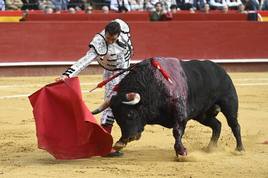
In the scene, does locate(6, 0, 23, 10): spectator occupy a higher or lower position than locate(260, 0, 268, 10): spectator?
higher

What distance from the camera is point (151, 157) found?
5.93m

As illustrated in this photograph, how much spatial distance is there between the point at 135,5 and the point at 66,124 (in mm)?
10144

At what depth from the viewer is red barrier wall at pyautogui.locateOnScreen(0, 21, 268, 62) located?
12922 millimetres

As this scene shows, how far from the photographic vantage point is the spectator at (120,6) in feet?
50.5

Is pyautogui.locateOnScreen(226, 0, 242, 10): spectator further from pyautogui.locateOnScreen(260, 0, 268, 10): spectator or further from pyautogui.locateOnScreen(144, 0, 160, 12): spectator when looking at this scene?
pyautogui.locateOnScreen(144, 0, 160, 12): spectator

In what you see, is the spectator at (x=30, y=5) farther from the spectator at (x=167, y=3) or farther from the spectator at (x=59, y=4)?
the spectator at (x=167, y=3)

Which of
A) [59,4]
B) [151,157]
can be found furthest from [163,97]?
[59,4]

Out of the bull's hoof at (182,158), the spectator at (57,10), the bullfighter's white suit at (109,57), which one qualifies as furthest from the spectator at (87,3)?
the bull's hoof at (182,158)

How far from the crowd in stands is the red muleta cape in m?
8.47

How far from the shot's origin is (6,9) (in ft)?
46.6

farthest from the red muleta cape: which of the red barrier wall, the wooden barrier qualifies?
the wooden barrier

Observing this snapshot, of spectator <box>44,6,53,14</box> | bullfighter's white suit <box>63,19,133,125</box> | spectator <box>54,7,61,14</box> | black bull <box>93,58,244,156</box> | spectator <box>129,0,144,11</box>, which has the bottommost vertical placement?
spectator <box>129,0,144,11</box>

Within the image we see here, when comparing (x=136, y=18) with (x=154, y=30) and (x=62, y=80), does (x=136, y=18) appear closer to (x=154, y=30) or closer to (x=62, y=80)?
(x=154, y=30)

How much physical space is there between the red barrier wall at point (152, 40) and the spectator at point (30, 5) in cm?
174
